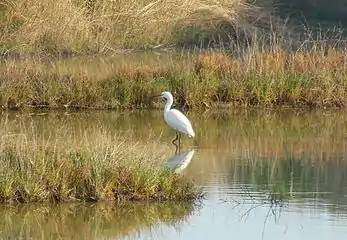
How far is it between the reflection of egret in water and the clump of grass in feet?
37.9

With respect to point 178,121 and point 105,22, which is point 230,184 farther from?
point 105,22

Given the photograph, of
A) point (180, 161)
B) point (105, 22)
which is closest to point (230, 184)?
point (180, 161)

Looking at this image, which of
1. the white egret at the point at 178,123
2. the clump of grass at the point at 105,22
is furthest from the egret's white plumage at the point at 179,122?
the clump of grass at the point at 105,22

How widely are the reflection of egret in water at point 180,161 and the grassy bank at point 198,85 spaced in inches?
135

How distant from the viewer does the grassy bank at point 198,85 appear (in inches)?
627

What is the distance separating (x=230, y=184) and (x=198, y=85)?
5404mm

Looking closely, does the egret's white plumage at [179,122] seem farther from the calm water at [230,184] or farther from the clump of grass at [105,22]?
the clump of grass at [105,22]

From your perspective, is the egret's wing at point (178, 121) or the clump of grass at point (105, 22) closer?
the egret's wing at point (178, 121)

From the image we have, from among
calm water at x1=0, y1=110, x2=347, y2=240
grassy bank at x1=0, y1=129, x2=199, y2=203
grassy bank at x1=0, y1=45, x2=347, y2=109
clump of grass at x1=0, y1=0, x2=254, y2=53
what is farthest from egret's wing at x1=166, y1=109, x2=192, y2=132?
clump of grass at x1=0, y1=0, x2=254, y2=53

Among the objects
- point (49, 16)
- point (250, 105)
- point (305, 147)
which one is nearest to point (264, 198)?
point (305, 147)

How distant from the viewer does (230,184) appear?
35.7 feet

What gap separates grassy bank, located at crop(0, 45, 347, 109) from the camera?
15.9 meters

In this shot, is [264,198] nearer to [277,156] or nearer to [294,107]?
[277,156]

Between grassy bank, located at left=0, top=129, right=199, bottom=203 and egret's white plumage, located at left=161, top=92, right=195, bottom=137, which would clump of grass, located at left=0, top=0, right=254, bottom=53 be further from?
grassy bank, located at left=0, top=129, right=199, bottom=203
